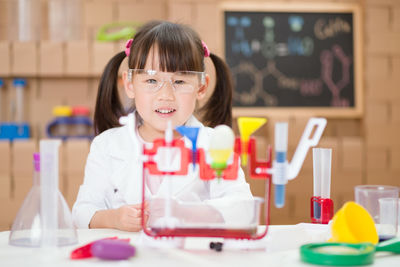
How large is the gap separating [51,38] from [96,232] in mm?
1824

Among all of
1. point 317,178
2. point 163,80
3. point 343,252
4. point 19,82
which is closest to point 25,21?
point 19,82

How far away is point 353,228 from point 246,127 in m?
0.24

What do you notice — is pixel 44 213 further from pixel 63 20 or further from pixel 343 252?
pixel 63 20

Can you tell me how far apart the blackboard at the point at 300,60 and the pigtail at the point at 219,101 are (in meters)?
1.31

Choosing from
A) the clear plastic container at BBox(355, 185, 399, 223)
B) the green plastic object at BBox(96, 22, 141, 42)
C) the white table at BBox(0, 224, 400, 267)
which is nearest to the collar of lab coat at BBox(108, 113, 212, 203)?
the white table at BBox(0, 224, 400, 267)

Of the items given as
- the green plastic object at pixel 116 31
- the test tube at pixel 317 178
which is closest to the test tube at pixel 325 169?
the test tube at pixel 317 178

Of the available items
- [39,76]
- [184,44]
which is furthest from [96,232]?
[39,76]

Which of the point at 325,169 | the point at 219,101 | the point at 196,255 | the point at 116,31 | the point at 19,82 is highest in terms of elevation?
the point at 116,31

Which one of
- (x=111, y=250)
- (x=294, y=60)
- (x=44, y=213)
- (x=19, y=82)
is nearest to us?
(x=111, y=250)

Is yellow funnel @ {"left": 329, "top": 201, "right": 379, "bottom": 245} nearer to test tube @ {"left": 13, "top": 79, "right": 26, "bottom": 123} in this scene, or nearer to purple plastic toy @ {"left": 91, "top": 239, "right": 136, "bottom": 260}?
purple plastic toy @ {"left": 91, "top": 239, "right": 136, "bottom": 260}

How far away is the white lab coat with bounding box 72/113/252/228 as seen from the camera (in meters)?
1.17

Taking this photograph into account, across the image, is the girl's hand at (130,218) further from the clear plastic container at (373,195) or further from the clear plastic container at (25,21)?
the clear plastic container at (25,21)

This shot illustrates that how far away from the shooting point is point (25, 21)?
2.60 metres

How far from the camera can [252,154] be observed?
2.69 feet
